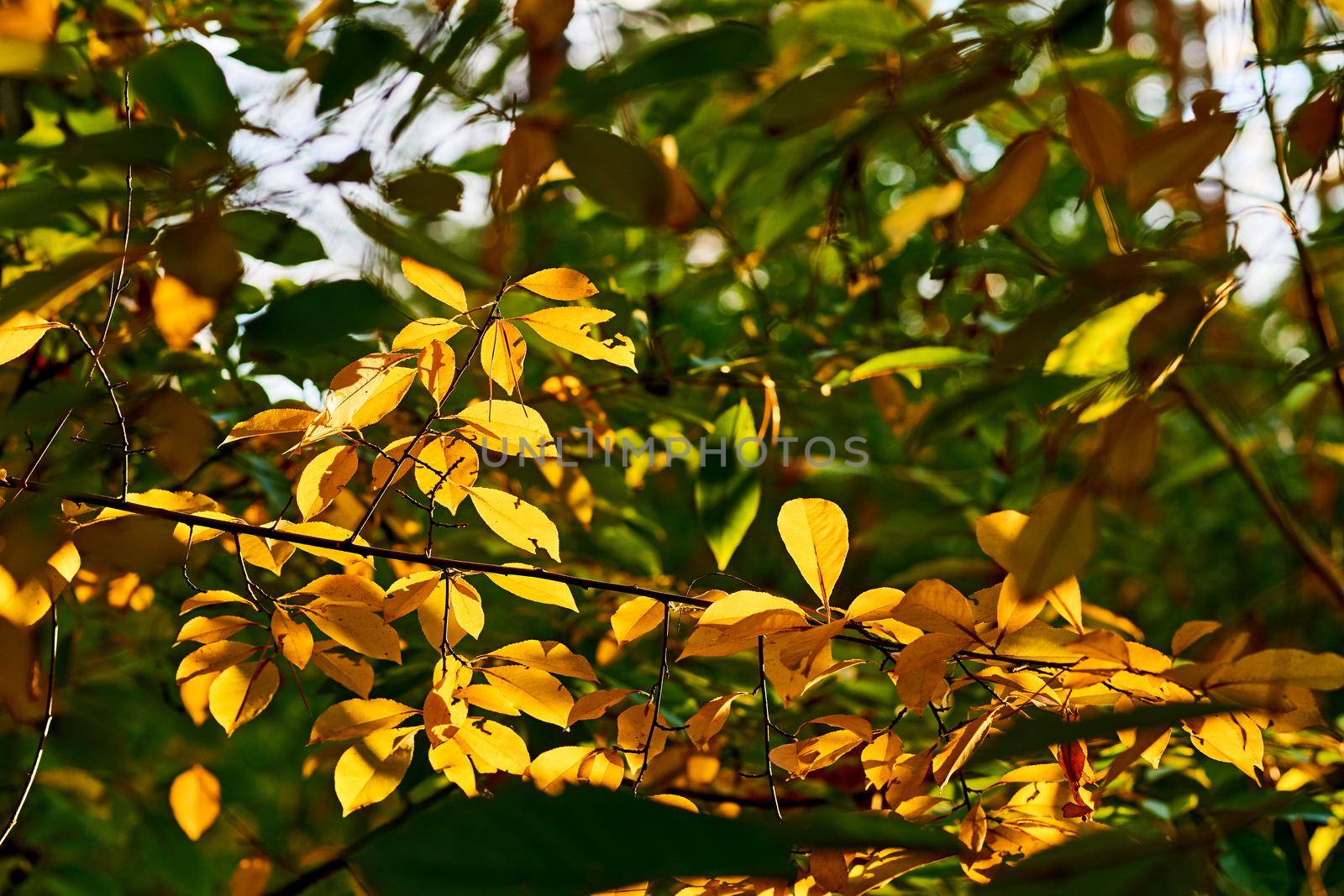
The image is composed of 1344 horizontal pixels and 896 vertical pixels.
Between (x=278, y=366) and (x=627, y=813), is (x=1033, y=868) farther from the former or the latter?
(x=278, y=366)

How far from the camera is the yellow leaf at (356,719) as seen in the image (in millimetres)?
446

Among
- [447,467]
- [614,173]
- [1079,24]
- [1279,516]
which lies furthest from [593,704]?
[1279,516]

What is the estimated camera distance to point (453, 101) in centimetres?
49

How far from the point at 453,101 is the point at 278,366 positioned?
0.27 m

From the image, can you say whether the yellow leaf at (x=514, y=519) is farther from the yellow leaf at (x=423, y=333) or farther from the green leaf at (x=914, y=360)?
the green leaf at (x=914, y=360)

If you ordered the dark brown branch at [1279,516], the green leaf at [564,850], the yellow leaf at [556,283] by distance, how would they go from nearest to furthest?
the green leaf at [564,850], the yellow leaf at [556,283], the dark brown branch at [1279,516]

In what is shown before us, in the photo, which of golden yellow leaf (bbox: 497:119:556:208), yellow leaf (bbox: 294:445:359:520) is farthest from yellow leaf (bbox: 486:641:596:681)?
golden yellow leaf (bbox: 497:119:556:208)

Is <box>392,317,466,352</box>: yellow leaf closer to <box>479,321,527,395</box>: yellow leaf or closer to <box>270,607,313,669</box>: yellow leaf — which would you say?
<box>479,321,527,395</box>: yellow leaf

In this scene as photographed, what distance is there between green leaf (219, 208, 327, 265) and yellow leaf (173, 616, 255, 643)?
182mm

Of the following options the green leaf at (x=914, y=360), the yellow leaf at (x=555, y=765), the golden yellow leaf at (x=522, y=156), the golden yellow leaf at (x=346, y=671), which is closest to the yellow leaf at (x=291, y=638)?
the golden yellow leaf at (x=346, y=671)

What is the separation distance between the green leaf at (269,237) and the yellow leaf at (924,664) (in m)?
0.32

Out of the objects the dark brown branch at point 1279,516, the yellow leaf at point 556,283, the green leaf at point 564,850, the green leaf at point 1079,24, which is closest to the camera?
the green leaf at point 564,850

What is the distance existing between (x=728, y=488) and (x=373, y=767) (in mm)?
326

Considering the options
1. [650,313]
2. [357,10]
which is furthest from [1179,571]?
[357,10]
